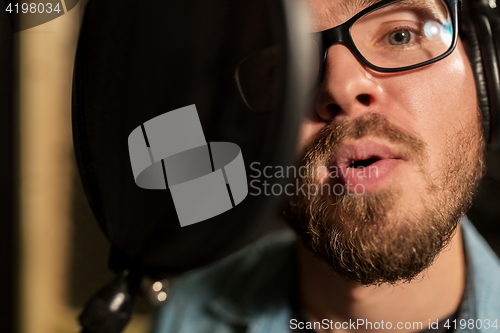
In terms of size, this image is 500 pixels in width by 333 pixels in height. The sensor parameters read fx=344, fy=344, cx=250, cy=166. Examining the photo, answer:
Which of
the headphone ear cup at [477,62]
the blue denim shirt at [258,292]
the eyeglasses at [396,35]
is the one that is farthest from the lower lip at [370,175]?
the blue denim shirt at [258,292]

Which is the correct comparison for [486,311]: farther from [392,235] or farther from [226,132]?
[226,132]

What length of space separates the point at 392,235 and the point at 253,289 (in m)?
0.43

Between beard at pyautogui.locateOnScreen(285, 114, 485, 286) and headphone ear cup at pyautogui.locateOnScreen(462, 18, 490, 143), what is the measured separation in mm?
95

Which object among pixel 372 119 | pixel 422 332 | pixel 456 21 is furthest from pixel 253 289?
pixel 456 21

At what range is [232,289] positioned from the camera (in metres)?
0.81

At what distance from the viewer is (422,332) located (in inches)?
22.3

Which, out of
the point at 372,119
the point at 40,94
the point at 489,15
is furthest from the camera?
the point at 40,94

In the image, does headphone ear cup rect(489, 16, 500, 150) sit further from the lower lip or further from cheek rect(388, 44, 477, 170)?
the lower lip

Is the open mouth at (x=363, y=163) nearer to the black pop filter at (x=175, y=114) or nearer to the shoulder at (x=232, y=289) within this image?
the black pop filter at (x=175, y=114)

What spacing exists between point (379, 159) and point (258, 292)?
46 centimetres

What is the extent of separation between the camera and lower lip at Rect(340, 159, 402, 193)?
0.42m

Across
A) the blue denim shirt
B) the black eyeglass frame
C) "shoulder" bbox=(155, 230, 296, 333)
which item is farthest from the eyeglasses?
"shoulder" bbox=(155, 230, 296, 333)

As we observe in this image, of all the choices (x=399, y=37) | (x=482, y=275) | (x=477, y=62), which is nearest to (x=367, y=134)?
(x=399, y=37)

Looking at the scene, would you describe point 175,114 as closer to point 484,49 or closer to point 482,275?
point 484,49
